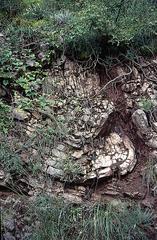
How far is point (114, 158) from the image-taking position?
3.76 metres

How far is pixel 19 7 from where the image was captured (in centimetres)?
501

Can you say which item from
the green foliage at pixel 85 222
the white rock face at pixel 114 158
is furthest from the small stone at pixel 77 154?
the green foliage at pixel 85 222

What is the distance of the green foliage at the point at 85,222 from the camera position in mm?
3133

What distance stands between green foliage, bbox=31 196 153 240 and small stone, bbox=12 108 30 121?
0.90 meters

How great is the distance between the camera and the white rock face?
3.65m

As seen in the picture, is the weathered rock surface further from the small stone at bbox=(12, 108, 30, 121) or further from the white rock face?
the small stone at bbox=(12, 108, 30, 121)

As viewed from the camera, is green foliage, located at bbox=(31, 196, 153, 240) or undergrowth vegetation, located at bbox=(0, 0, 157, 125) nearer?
green foliage, located at bbox=(31, 196, 153, 240)

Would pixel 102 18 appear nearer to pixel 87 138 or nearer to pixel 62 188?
pixel 87 138

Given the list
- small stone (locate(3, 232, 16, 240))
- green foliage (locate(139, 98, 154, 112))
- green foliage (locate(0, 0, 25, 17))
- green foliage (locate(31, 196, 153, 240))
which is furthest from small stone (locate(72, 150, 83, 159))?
green foliage (locate(0, 0, 25, 17))

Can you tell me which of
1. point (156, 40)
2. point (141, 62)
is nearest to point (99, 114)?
point (141, 62)

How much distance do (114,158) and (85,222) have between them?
0.79 meters

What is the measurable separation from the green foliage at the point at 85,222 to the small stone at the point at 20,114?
899 millimetres

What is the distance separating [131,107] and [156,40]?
87cm

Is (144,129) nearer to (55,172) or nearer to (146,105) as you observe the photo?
(146,105)
